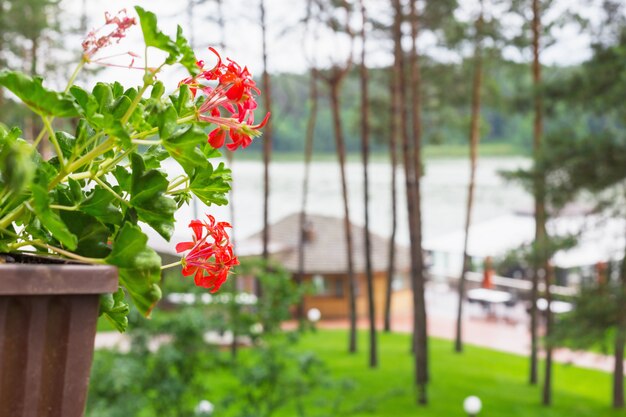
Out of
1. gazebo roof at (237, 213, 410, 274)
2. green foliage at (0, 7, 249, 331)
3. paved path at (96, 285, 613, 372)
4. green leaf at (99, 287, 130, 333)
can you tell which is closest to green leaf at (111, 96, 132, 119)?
green foliage at (0, 7, 249, 331)

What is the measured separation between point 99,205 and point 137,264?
0.25 ft

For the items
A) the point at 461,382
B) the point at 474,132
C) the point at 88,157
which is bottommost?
the point at 461,382

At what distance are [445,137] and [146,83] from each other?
19006 millimetres

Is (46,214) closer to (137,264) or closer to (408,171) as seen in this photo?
(137,264)

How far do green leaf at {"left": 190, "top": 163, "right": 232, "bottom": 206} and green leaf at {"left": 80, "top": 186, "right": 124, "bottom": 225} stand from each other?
62 mm

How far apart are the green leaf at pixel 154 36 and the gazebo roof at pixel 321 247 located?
61.3 feet

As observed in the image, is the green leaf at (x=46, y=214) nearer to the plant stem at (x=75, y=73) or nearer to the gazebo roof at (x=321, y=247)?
the plant stem at (x=75, y=73)

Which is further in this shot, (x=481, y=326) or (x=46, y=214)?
(x=481, y=326)

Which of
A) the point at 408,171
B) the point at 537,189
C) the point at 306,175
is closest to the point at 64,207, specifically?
the point at 537,189

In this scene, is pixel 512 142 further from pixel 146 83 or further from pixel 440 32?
pixel 146 83

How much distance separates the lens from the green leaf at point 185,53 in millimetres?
430

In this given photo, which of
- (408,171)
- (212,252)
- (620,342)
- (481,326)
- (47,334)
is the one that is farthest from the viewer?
(481,326)

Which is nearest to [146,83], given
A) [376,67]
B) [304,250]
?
[376,67]

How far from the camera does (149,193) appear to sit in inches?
18.6
